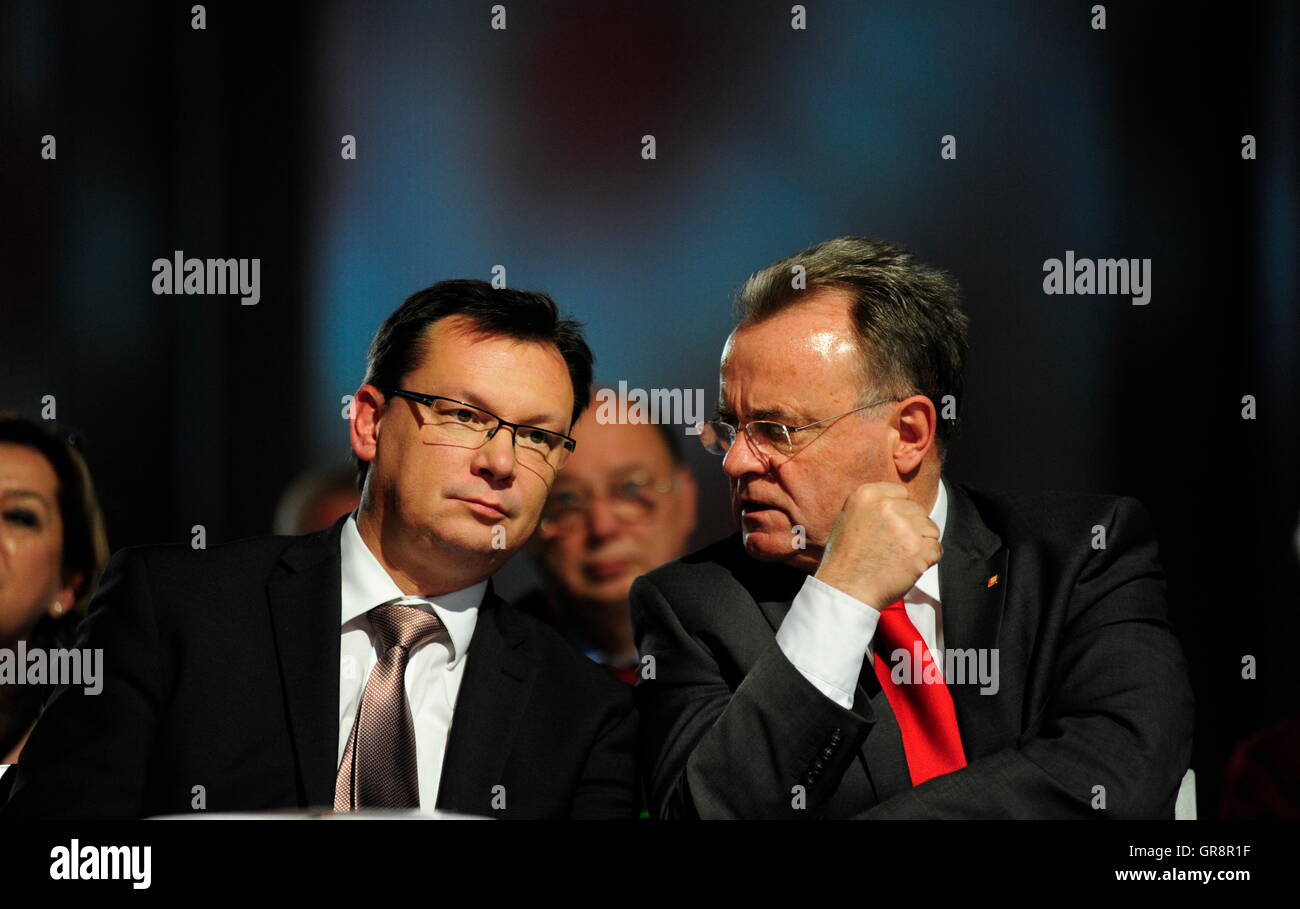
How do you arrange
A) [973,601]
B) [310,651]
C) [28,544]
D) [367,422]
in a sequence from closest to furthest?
[310,651] → [973,601] → [367,422] → [28,544]

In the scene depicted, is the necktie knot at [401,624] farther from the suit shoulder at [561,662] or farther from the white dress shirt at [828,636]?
the white dress shirt at [828,636]

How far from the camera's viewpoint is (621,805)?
9.81ft

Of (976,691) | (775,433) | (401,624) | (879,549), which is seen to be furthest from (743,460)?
(401,624)

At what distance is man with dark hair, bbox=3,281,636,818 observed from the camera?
2.82m

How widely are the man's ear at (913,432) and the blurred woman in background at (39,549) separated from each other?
6.92 feet

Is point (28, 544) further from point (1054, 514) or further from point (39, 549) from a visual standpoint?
point (1054, 514)

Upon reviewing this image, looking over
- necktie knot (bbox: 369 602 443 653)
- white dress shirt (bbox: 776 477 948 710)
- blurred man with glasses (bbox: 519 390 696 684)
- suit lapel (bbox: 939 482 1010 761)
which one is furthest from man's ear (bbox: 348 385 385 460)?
suit lapel (bbox: 939 482 1010 761)

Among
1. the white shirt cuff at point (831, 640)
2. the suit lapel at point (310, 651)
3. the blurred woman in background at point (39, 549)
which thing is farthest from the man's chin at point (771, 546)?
the blurred woman in background at point (39, 549)

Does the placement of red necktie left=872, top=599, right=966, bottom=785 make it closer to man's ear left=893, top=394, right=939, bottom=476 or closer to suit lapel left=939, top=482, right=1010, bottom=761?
suit lapel left=939, top=482, right=1010, bottom=761

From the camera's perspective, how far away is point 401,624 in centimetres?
299

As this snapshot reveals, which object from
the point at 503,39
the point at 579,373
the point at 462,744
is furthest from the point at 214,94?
the point at 462,744

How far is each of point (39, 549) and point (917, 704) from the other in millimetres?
2256

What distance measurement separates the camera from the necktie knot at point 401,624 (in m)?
2.98

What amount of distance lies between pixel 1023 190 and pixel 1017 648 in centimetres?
139
